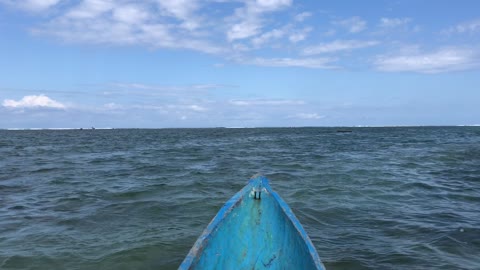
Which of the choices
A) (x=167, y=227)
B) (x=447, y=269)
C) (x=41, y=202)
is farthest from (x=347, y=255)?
(x=41, y=202)

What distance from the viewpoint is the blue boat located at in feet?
13.2

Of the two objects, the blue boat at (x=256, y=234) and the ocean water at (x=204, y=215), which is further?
the ocean water at (x=204, y=215)

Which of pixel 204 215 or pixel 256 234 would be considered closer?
pixel 256 234

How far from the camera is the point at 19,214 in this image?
8406 millimetres

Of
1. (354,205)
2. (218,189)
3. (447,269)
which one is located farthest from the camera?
(218,189)

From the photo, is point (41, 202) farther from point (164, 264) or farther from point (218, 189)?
point (164, 264)

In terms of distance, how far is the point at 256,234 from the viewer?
4312mm

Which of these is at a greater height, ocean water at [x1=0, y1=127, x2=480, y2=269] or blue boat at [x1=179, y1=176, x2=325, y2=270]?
blue boat at [x1=179, y1=176, x2=325, y2=270]

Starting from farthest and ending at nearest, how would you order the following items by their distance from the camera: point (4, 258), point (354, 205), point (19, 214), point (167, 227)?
point (354, 205)
point (19, 214)
point (167, 227)
point (4, 258)

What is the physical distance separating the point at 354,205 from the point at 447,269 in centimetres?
396

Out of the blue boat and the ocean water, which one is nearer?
the blue boat

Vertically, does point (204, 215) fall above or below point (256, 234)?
below

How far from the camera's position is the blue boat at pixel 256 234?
4031mm

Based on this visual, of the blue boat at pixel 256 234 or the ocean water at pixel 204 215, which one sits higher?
the blue boat at pixel 256 234
